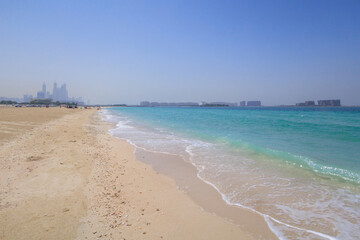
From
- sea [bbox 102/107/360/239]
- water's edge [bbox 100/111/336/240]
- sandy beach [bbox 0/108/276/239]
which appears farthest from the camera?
sea [bbox 102/107/360/239]

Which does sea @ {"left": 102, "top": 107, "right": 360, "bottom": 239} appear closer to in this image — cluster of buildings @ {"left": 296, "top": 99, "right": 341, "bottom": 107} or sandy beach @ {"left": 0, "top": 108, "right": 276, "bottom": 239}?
sandy beach @ {"left": 0, "top": 108, "right": 276, "bottom": 239}

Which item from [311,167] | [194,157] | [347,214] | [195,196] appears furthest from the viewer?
[194,157]

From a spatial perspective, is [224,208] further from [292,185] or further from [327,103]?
[327,103]

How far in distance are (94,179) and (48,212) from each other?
1773 mm

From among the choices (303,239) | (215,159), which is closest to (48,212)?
(303,239)

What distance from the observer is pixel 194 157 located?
8320 millimetres

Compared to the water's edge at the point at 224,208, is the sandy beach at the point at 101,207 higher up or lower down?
higher up

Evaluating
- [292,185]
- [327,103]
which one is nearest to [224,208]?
[292,185]

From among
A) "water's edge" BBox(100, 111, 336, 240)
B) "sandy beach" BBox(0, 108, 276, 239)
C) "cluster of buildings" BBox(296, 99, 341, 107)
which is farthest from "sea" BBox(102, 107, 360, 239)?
"cluster of buildings" BBox(296, 99, 341, 107)

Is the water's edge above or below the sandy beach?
below

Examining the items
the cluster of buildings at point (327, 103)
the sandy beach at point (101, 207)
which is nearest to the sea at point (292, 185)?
the sandy beach at point (101, 207)

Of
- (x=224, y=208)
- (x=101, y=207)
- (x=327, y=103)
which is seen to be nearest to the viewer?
(x=101, y=207)

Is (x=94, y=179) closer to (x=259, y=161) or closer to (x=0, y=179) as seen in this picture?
(x=0, y=179)

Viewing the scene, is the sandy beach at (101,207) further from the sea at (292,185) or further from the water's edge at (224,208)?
the sea at (292,185)
